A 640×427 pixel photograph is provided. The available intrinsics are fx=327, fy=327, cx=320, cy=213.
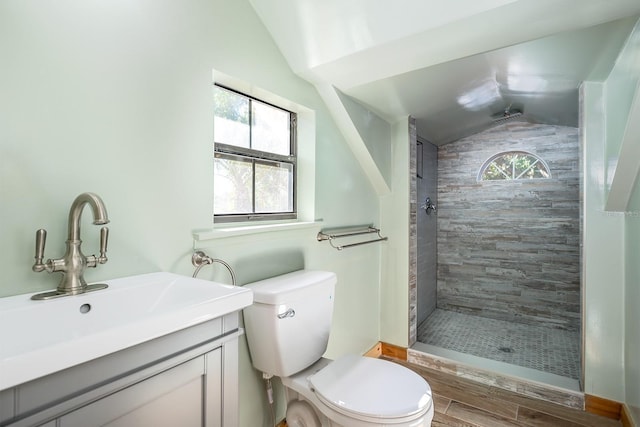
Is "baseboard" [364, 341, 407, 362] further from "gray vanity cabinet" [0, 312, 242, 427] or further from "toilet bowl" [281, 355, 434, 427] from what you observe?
"gray vanity cabinet" [0, 312, 242, 427]

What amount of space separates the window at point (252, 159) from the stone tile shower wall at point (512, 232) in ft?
8.09

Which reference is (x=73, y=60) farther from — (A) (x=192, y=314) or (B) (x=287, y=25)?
(B) (x=287, y=25)

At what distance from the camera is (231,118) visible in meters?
1.62

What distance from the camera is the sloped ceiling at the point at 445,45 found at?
1287 millimetres

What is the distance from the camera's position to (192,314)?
80cm

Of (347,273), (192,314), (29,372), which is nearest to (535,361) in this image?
(347,273)

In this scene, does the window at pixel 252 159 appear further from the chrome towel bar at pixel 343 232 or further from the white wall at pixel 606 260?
the white wall at pixel 606 260

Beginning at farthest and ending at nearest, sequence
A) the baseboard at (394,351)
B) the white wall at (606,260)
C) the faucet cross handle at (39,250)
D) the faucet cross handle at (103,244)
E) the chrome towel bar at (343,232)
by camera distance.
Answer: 1. the baseboard at (394,351)
2. the chrome towel bar at (343,232)
3. the white wall at (606,260)
4. the faucet cross handle at (103,244)
5. the faucet cross handle at (39,250)

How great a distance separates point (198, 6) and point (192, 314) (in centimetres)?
122

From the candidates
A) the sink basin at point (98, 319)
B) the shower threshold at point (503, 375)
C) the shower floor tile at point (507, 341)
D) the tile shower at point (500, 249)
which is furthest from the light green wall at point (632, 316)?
the sink basin at point (98, 319)

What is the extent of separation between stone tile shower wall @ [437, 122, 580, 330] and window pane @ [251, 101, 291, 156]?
2.47 m

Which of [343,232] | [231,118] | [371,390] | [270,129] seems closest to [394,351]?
[343,232]

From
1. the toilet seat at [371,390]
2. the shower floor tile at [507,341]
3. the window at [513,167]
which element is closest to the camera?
the toilet seat at [371,390]

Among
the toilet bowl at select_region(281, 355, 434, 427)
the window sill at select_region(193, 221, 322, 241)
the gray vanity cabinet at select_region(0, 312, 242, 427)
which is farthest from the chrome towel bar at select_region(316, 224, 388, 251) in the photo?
the gray vanity cabinet at select_region(0, 312, 242, 427)
